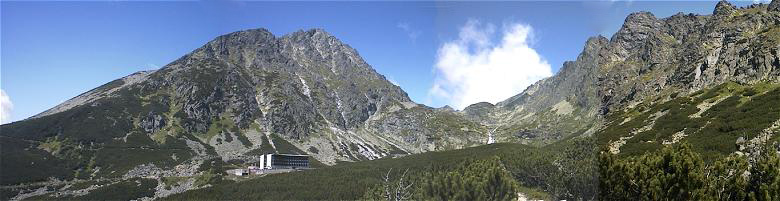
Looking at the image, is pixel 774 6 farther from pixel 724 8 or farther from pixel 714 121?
pixel 714 121

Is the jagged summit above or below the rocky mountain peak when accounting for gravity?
above

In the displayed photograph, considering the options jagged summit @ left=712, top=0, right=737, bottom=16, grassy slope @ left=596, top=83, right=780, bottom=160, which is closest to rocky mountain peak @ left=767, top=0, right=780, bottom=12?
jagged summit @ left=712, top=0, right=737, bottom=16

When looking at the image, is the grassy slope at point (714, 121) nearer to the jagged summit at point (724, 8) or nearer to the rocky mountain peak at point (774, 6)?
the rocky mountain peak at point (774, 6)

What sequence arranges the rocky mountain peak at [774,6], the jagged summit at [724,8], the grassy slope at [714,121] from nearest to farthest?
the grassy slope at [714,121] < the rocky mountain peak at [774,6] < the jagged summit at [724,8]

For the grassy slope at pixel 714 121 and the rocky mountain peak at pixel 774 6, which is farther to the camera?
the rocky mountain peak at pixel 774 6

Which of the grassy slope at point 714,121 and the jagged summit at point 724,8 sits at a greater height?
the jagged summit at point 724,8

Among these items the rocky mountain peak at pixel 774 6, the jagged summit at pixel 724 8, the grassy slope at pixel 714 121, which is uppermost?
the jagged summit at pixel 724 8

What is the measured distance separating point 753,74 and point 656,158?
2866 inches

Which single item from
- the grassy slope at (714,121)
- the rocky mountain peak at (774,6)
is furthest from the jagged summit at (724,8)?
the grassy slope at (714,121)

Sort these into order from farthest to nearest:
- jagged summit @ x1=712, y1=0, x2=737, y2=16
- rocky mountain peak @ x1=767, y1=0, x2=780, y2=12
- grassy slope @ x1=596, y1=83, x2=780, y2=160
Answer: jagged summit @ x1=712, y1=0, x2=737, y2=16 → rocky mountain peak @ x1=767, y1=0, x2=780, y2=12 → grassy slope @ x1=596, y1=83, x2=780, y2=160

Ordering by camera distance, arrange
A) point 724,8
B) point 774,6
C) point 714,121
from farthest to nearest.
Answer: point 724,8, point 774,6, point 714,121

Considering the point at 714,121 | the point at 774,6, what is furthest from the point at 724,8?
the point at 714,121

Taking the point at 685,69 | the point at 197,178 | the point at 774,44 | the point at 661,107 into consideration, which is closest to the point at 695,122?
the point at 661,107

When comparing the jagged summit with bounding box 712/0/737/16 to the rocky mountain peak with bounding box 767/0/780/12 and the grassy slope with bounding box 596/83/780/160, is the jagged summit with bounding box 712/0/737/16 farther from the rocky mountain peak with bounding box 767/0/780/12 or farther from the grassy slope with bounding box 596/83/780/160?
the grassy slope with bounding box 596/83/780/160
